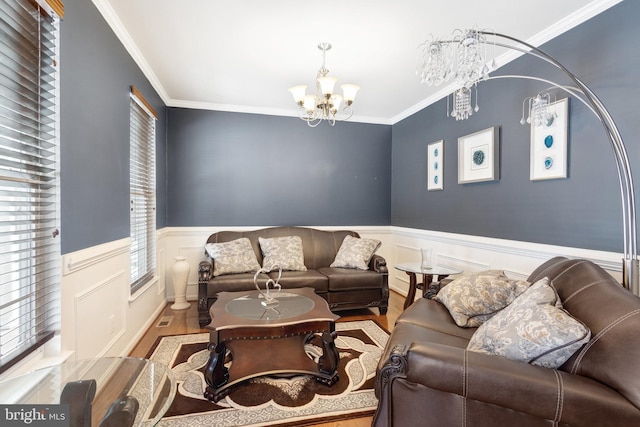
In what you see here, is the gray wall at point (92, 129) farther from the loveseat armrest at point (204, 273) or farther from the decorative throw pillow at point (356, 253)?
the decorative throw pillow at point (356, 253)

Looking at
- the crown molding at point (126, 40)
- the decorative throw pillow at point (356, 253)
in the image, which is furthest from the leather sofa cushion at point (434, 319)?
the crown molding at point (126, 40)

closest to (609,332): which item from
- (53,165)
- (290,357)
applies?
(290,357)

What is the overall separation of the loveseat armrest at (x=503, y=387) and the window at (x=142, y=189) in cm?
262

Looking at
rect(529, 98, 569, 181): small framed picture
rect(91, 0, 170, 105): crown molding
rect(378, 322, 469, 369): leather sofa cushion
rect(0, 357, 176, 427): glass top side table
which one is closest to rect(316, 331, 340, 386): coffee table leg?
rect(378, 322, 469, 369): leather sofa cushion

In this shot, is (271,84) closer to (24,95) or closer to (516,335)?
(24,95)

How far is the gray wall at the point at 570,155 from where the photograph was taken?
2018 millimetres

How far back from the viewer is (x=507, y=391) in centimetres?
113

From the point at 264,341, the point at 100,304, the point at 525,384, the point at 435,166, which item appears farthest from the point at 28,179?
the point at 435,166

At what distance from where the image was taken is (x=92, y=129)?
2.05 m

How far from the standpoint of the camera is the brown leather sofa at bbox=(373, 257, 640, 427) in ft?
3.49

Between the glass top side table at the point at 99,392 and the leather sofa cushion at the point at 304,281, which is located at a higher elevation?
the glass top side table at the point at 99,392

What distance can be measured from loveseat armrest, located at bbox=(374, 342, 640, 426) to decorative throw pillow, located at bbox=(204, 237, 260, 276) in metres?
2.53

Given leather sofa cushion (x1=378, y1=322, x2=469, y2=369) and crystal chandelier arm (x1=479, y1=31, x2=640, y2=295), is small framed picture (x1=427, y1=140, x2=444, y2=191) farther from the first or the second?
leather sofa cushion (x1=378, y1=322, x2=469, y2=369)

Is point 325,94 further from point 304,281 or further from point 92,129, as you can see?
point 304,281
